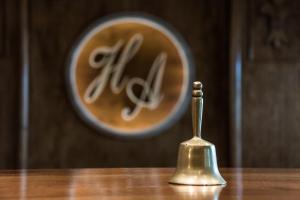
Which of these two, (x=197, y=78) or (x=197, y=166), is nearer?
(x=197, y=166)

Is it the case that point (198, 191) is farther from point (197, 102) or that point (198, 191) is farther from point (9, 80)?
point (9, 80)

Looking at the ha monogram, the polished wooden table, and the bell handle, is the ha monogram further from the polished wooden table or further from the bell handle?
the bell handle

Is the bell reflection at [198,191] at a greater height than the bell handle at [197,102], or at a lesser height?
lesser

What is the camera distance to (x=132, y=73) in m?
3.64

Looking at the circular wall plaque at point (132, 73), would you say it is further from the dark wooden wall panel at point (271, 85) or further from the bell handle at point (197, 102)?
the bell handle at point (197, 102)

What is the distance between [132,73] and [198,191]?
96.9 inches

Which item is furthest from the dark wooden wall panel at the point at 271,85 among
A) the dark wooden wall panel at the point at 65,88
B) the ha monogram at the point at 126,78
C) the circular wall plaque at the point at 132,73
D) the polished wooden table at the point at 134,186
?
the polished wooden table at the point at 134,186

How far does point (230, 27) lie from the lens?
11.8 feet

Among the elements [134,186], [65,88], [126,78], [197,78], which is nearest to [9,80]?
[65,88]

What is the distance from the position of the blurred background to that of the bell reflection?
7.64 ft

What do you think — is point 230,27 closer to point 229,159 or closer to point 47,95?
point 229,159

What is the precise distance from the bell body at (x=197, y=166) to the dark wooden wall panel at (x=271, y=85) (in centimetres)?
232

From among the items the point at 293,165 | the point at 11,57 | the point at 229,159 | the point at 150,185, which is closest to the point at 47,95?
the point at 11,57

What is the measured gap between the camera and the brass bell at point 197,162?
1.33 meters
